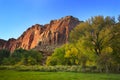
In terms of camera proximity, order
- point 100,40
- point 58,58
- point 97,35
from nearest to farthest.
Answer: point 100,40 < point 97,35 < point 58,58

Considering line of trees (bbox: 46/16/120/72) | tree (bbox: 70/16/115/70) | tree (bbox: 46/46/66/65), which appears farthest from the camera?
tree (bbox: 46/46/66/65)

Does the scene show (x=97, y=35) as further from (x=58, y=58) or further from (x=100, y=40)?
(x=58, y=58)

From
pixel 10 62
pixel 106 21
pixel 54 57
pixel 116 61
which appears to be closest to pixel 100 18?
pixel 106 21

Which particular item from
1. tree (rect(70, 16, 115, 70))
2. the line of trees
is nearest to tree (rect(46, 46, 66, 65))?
the line of trees

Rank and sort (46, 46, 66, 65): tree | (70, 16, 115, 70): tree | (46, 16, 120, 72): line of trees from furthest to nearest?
(46, 46, 66, 65): tree → (70, 16, 115, 70): tree → (46, 16, 120, 72): line of trees

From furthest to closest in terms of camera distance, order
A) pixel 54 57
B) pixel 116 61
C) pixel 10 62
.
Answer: pixel 10 62 < pixel 54 57 < pixel 116 61

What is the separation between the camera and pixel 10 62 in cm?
10975

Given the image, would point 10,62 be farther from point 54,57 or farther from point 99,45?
point 99,45

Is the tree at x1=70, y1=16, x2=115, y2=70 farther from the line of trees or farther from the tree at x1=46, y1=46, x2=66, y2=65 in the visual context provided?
the tree at x1=46, y1=46, x2=66, y2=65

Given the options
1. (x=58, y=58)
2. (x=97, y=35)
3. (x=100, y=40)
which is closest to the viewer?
(x=100, y=40)

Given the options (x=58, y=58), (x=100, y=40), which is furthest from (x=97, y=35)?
(x=58, y=58)

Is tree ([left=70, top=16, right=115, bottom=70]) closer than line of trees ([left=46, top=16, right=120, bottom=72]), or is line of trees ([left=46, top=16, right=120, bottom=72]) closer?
line of trees ([left=46, top=16, right=120, bottom=72])

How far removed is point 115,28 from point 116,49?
510 cm

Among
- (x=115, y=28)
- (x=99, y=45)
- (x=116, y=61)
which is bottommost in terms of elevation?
(x=116, y=61)
